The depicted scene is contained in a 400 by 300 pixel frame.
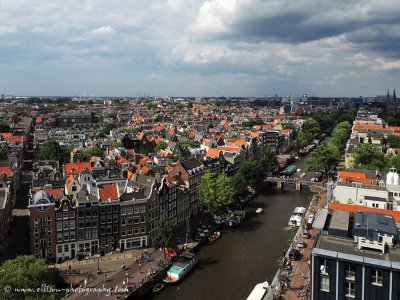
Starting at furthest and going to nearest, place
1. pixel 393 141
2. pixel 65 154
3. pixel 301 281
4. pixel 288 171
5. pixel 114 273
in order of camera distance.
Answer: pixel 393 141 < pixel 288 171 < pixel 65 154 < pixel 114 273 < pixel 301 281

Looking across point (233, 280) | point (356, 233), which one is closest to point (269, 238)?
point (233, 280)

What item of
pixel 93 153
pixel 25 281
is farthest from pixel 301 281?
pixel 93 153

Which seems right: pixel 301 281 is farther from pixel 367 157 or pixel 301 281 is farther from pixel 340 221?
pixel 367 157

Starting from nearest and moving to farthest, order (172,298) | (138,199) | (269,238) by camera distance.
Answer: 1. (172,298)
2. (138,199)
3. (269,238)

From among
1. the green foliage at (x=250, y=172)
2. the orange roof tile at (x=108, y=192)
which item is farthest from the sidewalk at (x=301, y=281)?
the green foliage at (x=250, y=172)

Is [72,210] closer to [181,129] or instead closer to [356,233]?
[356,233]

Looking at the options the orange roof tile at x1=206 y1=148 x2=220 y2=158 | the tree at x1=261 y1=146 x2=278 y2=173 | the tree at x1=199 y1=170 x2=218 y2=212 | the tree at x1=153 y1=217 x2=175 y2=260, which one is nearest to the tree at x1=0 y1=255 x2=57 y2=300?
the tree at x1=153 y1=217 x2=175 y2=260

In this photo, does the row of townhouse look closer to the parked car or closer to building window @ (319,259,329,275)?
the parked car
